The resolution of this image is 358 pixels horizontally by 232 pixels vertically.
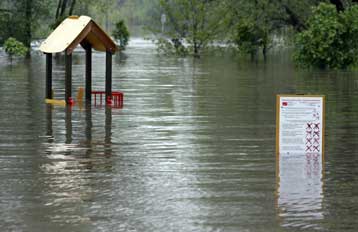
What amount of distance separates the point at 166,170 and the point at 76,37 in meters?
8.96

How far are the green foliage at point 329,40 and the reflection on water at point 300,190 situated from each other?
2905 cm

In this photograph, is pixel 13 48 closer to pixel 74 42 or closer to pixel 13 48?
pixel 13 48

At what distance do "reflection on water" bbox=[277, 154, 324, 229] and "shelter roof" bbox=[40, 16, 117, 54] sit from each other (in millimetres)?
8611

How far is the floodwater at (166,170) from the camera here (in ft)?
30.3

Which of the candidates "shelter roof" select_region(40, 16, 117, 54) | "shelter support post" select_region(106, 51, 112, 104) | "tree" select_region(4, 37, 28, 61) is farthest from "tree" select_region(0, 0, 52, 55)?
"shelter roof" select_region(40, 16, 117, 54)

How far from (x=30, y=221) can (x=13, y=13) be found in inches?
2161

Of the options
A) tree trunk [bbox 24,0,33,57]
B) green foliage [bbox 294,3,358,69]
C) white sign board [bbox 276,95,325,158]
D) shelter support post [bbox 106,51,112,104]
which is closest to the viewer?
white sign board [bbox 276,95,325,158]

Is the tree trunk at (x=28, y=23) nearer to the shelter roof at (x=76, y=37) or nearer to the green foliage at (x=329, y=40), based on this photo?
the green foliage at (x=329, y=40)

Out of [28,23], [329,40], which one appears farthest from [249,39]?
[329,40]

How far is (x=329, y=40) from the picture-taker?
41750mm

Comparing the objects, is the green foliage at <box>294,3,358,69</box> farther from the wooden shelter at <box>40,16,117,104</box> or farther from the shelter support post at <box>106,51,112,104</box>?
the wooden shelter at <box>40,16,117,104</box>

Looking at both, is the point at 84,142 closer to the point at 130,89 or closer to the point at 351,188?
the point at 351,188

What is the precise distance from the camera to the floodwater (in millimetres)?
9234

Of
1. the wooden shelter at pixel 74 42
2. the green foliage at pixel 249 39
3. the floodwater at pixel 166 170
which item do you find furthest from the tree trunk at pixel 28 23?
the wooden shelter at pixel 74 42
